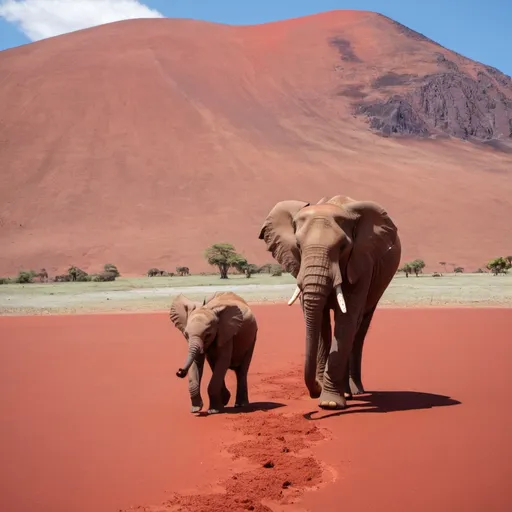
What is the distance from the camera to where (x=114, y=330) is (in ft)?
57.7

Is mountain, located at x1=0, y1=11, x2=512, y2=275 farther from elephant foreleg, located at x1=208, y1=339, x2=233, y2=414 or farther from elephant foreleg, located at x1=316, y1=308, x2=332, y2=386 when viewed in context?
elephant foreleg, located at x1=208, y1=339, x2=233, y2=414

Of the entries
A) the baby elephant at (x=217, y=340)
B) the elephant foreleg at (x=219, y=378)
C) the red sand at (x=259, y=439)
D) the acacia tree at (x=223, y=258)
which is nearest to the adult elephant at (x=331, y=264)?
the red sand at (x=259, y=439)

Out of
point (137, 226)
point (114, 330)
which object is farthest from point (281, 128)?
point (114, 330)

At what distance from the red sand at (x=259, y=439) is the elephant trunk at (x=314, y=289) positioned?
75 centimetres

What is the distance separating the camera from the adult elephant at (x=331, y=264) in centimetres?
761

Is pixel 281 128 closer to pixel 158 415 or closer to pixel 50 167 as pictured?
pixel 50 167

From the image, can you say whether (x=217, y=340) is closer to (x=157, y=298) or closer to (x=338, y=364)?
(x=338, y=364)

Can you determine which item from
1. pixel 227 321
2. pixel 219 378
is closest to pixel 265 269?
pixel 227 321

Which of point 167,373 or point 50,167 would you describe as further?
point 50,167

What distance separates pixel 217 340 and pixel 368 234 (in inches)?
96.0

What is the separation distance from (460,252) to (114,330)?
2236 inches

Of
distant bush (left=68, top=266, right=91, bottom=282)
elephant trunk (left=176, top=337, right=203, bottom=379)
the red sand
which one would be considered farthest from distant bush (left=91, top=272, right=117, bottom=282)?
elephant trunk (left=176, top=337, right=203, bottom=379)

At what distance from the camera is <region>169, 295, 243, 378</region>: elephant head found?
26.1ft

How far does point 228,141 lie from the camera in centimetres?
8512
